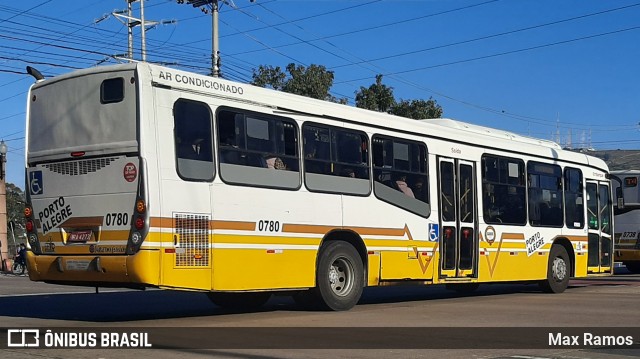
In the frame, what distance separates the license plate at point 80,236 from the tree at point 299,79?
29.9 m

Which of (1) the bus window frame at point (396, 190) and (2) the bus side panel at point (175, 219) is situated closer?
(2) the bus side panel at point (175, 219)

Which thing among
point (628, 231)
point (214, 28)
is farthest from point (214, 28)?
point (628, 231)

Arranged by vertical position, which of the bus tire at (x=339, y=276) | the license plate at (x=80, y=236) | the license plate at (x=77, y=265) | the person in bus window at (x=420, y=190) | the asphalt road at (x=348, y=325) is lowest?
the asphalt road at (x=348, y=325)

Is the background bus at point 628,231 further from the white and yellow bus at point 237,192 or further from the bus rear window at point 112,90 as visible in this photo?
the bus rear window at point 112,90

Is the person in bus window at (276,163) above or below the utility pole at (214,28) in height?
below

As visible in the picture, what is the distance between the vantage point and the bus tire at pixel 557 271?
19312 mm

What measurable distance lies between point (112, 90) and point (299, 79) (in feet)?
98.9

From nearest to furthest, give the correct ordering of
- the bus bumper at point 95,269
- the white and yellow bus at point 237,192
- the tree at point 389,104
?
the bus bumper at point 95,269, the white and yellow bus at point 237,192, the tree at point 389,104

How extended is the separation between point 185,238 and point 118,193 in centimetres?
106

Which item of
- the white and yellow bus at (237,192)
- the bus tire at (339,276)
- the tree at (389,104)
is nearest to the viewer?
the white and yellow bus at (237,192)

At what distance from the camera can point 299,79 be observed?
41438 millimetres

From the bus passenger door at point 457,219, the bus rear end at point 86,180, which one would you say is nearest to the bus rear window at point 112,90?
the bus rear end at point 86,180

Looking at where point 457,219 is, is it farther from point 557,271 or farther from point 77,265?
point 77,265

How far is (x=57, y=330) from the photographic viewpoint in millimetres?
10711
